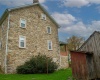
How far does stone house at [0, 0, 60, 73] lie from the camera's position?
2551 centimetres

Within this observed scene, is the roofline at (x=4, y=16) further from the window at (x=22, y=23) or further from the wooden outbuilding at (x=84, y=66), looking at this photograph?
the wooden outbuilding at (x=84, y=66)

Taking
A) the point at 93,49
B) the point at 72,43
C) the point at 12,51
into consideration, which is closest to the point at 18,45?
the point at 12,51

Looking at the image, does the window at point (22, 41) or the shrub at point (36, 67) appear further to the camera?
the window at point (22, 41)

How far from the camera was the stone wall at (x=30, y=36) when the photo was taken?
84.1 feet

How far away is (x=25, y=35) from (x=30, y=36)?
103cm

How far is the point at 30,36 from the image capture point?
28.4m

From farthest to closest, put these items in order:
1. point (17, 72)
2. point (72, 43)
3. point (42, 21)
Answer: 1. point (72, 43)
2. point (42, 21)
3. point (17, 72)

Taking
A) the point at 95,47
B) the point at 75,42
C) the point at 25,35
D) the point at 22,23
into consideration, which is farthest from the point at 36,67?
the point at 75,42

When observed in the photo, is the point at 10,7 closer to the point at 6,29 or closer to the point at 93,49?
the point at 6,29

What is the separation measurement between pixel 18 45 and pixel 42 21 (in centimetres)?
693

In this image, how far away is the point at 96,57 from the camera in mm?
15945

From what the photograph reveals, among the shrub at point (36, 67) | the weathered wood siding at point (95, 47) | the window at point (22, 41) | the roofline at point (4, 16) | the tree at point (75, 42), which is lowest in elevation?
the shrub at point (36, 67)

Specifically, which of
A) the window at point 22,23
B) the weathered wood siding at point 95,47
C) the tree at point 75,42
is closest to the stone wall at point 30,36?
the window at point 22,23

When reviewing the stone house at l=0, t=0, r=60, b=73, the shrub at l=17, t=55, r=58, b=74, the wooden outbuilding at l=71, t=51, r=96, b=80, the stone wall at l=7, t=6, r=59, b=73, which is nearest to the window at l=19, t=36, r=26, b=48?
the stone house at l=0, t=0, r=60, b=73
